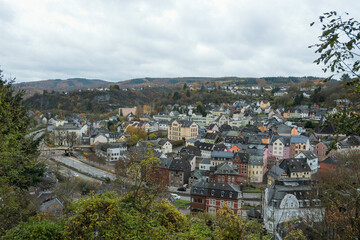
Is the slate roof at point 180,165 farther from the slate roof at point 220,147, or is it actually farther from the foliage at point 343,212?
the foliage at point 343,212

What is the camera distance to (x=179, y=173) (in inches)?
1229

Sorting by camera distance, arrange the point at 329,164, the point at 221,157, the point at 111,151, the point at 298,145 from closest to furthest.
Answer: the point at 329,164
the point at 221,157
the point at 298,145
the point at 111,151

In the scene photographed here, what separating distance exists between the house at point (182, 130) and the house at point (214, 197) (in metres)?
26.7

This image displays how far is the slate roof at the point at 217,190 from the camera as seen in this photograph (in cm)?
2256

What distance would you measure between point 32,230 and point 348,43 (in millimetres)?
6635

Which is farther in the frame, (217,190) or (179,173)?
(179,173)

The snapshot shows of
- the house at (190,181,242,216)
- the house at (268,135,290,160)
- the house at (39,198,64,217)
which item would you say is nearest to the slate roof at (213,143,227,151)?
the house at (268,135,290,160)

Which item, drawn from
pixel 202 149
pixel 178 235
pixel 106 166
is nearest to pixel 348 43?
pixel 178 235

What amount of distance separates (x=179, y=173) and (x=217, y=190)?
8704 mm

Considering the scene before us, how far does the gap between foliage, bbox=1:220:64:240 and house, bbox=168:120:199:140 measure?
4461 centimetres

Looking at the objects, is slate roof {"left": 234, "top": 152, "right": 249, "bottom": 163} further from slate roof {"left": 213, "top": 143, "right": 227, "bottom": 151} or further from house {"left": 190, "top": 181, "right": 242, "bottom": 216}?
house {"left": 190, "top": 181, "right": 242, "bottom": 216}

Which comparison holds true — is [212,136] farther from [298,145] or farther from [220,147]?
[298,145]

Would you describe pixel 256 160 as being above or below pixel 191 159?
above

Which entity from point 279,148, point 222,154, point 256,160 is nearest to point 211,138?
point 279,148
